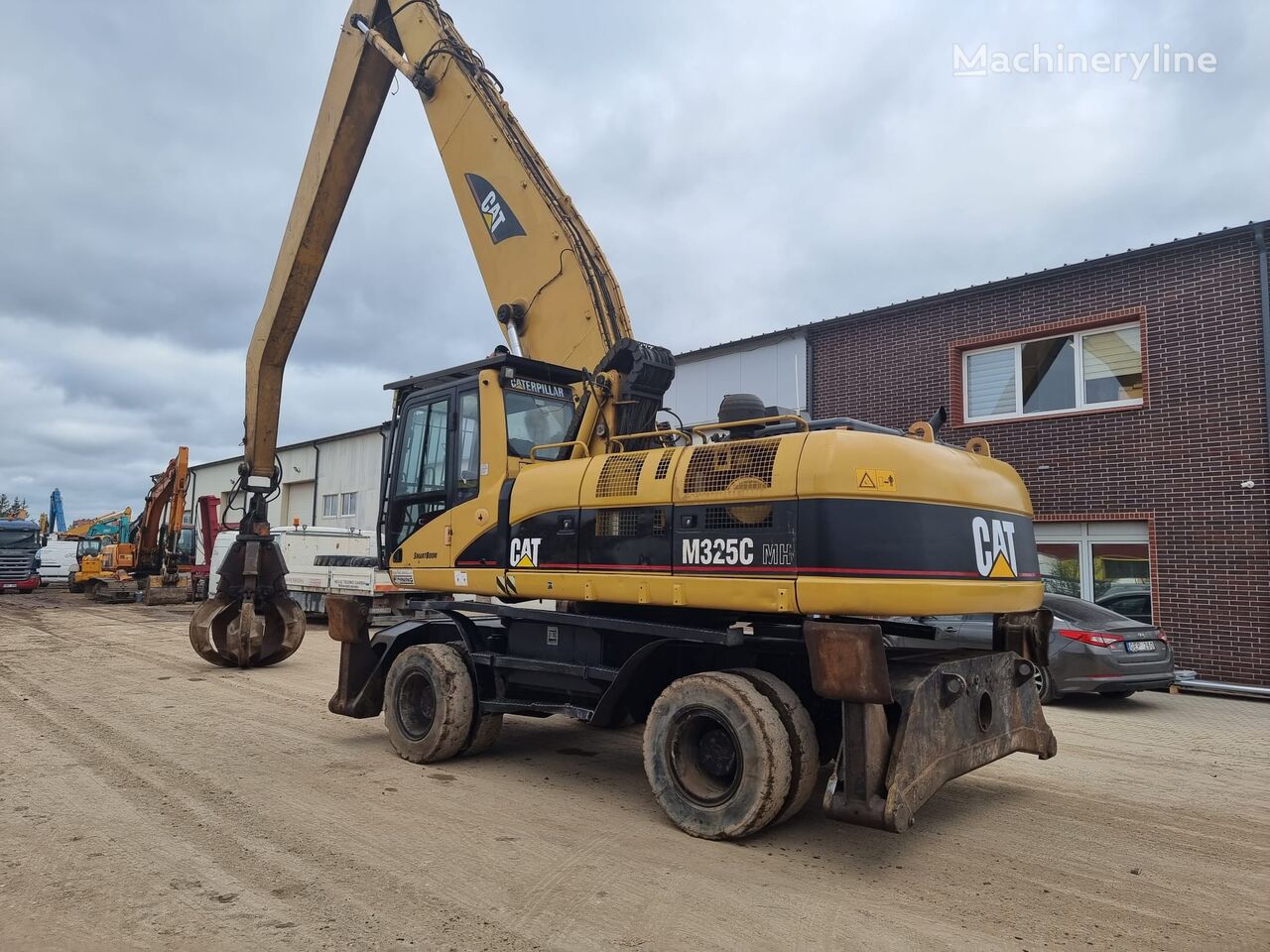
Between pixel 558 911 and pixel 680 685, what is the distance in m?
1.64

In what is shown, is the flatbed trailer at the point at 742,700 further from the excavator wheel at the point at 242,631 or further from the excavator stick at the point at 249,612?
the excavator wheel at the point at 242,631

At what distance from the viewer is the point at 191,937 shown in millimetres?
3689

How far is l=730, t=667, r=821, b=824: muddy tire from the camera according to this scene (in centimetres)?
496

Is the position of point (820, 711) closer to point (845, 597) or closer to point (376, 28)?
point (845, 597)

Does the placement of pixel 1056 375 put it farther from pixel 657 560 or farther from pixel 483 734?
pixel 483 734

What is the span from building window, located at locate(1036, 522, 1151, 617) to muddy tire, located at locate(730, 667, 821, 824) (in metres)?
8.38

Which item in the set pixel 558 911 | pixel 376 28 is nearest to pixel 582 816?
pixel 558 911

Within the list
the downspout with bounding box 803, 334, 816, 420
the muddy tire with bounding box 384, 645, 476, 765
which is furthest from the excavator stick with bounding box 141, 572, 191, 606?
the muddy tire with bounding box 384, 645, 476, 765

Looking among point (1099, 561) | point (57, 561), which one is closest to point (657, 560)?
point (1099, 561)

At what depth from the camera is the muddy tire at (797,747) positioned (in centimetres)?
496

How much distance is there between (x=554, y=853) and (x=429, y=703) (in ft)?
8.44

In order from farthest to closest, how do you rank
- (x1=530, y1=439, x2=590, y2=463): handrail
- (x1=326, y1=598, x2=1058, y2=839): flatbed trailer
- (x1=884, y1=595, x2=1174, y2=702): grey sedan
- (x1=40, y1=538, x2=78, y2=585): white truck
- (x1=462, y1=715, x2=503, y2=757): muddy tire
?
(x1=40, y1=538, x2=78, y2=585): white truck, (x1=884, y1=595, x2=1174, y2=702): grey sedan, (x1=462, y1=715, x2=503, y2=757): muddy tire, (x1=530, y1=439, x2=590, y2=463): handrail, (x1=326, y1=598, x2=1058, y2=839): flatbed trailer

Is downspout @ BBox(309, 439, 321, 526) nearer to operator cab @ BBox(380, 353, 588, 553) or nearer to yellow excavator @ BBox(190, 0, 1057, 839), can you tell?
yellow excavator @ BBox(190, 0, 1057, 839)

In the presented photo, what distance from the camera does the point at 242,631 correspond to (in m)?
11.8
